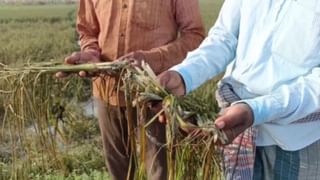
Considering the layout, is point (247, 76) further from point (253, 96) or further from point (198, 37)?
point (198, 37)

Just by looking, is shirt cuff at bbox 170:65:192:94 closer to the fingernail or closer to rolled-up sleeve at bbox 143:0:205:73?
the fingernail

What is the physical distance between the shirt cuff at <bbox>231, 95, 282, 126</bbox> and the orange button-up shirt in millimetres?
830

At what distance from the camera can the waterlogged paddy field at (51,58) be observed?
217cm

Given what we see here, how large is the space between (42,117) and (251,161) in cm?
56

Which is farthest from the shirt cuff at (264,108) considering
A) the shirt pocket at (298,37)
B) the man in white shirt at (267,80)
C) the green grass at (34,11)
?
the green grass at (34,11)

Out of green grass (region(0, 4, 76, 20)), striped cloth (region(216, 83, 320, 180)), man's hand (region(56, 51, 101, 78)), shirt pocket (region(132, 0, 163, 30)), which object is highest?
shirt pocket (region(132, 0, 163, 30))

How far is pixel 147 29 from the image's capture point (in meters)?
2.14

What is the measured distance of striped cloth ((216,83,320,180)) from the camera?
4.64 feet

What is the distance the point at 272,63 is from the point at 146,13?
0.84 meters

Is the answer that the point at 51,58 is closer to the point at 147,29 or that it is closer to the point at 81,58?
the point at 147,29

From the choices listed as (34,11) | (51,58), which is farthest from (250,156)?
(34,11)

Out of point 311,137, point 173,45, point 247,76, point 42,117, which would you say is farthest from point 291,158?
point 173,45

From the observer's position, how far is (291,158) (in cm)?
142

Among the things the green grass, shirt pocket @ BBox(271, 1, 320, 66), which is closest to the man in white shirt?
shirt pocket @ BBox(271, 1, 320, 66)
